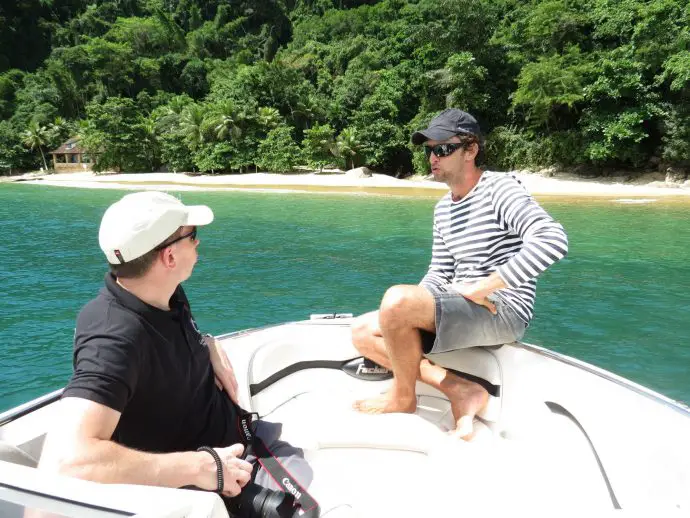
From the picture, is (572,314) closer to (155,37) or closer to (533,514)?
(533,514)

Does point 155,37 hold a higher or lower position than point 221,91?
higher

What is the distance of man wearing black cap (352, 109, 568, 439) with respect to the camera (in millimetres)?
2303

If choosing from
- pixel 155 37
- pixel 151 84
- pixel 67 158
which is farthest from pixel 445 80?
pixel 155 37

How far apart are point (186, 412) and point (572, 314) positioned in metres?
6.59

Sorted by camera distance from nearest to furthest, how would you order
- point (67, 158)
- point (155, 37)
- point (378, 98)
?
point (378, 98) < point (67, 158) < point (155, 37)

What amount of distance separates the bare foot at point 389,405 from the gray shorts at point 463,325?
0.95ft

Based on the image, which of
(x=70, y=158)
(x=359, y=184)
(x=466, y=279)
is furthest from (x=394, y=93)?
(x=466, y=279)

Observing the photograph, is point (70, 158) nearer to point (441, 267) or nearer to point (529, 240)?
point (441, 267)

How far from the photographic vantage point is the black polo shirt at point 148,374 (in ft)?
4.03

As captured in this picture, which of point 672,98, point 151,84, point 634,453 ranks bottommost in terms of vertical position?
point 634,453

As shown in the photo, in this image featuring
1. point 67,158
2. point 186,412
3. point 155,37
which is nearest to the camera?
point 186,412

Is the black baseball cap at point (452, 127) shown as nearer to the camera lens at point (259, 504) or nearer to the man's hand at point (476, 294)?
the man's hand at point (476, 294)

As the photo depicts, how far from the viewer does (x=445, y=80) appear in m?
28.6

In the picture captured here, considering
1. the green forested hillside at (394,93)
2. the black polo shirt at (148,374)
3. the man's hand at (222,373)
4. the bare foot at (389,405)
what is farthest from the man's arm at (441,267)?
the green forested hillside at (394,93)
